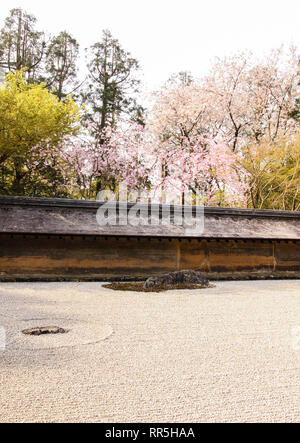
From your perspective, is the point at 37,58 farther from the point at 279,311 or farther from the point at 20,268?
the point at 279,311

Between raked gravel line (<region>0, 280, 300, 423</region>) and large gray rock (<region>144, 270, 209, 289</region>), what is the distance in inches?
96.7

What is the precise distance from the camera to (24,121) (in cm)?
1805

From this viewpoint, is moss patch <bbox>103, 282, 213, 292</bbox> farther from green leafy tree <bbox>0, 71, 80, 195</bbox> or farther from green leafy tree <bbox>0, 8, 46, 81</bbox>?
green leafy tree <bbox>0, 8, 46, 81</bbox>

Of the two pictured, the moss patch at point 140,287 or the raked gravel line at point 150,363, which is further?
the moss patch at point 140,287

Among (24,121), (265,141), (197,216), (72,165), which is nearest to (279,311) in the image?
(197,216)

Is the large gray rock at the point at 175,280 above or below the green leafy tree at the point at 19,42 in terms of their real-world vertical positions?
below

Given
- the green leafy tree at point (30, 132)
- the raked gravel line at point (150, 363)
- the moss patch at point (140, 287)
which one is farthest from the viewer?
the green leafy tree at point (30, 132)

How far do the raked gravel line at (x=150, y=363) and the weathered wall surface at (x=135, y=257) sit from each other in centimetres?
381

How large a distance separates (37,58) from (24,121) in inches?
506

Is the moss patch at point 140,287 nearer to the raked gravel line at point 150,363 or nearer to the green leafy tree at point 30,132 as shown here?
the raked gravel line at point 150,363

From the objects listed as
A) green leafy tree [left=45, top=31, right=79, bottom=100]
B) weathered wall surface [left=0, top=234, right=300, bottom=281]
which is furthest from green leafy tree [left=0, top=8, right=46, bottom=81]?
weathered wall surface [left=0, top=234, right=300, bottom=281]

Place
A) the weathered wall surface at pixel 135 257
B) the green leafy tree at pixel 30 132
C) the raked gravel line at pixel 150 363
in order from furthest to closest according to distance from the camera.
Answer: the green leafy tree at pixel 30 132
the weathered wall surface at pixel 135 257
the raked gravel line at pixel 150 363

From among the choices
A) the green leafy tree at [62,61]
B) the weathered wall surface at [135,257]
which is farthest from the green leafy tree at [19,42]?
the weathered wall surface at [135,257]

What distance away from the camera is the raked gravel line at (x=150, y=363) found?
10.8ft
